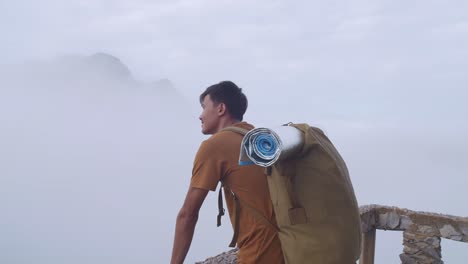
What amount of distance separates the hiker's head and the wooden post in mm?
1825

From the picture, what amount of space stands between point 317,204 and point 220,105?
0.92m

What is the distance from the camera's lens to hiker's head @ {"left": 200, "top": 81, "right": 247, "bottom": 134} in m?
2.62

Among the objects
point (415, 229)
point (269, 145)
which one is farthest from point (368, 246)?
point (269, 145)

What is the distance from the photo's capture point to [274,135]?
5.94 feet

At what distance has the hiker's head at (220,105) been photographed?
2.62m

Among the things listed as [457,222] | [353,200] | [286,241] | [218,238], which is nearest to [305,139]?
[353,200]

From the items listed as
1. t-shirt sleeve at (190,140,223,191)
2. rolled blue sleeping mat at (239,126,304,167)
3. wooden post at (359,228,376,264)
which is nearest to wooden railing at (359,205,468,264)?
wooden post at (359,228,376,264)

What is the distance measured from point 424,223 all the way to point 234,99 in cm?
199

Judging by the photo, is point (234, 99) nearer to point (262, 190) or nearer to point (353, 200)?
point (262, 190)

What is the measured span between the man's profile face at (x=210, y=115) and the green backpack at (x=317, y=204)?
0.72m

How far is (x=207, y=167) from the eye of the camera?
2.29 metres

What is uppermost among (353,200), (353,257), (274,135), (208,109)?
(208,109)

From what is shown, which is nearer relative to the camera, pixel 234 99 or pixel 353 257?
pixel 353 257

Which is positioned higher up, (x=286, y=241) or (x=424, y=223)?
(x=424, y=223)
